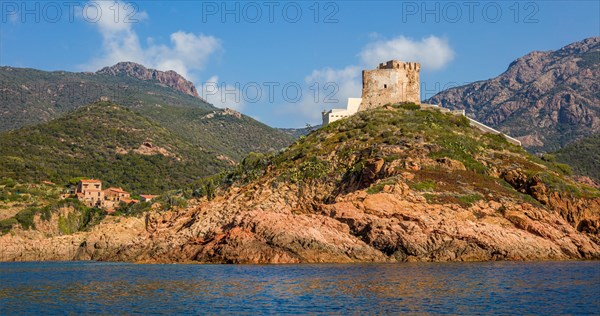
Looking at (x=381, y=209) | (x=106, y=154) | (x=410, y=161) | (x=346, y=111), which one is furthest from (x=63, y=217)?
(x=381, y=209)

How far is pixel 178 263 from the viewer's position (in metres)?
52.9

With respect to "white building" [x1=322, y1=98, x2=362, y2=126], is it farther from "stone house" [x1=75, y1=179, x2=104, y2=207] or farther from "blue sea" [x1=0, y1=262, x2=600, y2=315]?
"stone house" [x1=75, y1=179, x2=104, y2=207]

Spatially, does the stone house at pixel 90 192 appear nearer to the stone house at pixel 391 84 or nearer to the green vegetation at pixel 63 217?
the green vegetation at pixel 63 217

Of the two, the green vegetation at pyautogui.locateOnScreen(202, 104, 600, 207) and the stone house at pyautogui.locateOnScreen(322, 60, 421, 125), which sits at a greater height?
the stone house at pyautogui.locateOnScreen(322, 60, 421, 125)

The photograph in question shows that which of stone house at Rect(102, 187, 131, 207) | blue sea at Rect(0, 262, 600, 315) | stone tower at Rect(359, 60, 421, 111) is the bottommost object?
blue sea at Rect(0, 262, 600, 315)

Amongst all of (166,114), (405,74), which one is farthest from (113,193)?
(166,114)

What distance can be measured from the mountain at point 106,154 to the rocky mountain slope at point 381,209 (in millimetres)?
42673

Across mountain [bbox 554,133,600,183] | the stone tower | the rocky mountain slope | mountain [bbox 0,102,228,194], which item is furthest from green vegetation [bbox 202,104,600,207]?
mountain [bbox 0,102,228,194]

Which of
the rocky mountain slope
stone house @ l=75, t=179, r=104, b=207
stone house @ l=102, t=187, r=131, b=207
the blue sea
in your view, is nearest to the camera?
the blue sea

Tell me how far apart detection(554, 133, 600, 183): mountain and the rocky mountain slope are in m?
47.8

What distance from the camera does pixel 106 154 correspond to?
124688 millimetres

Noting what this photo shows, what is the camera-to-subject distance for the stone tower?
75.8 m

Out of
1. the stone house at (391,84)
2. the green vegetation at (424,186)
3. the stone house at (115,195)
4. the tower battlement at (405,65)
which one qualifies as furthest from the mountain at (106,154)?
the green vegetation at (424,186)

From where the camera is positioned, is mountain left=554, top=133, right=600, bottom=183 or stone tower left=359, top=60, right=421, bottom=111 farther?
mountain left=554, top=133, right=600, bottom=183
